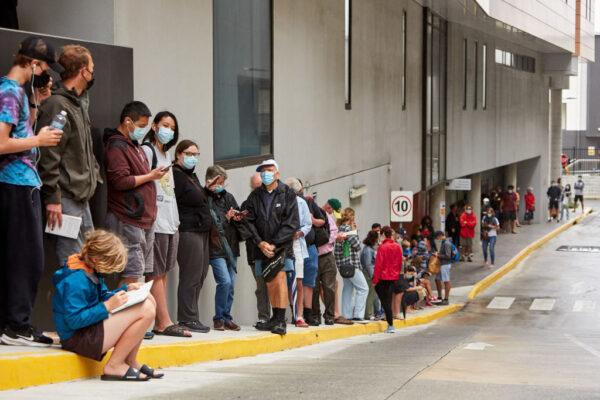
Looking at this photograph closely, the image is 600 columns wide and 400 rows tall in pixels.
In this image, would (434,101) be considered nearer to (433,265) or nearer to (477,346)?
(433,265)

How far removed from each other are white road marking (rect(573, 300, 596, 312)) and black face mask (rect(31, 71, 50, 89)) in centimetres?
2186

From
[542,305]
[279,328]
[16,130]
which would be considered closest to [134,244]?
[16,130]

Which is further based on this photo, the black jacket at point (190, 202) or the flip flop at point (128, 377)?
the black jacket at point (190, 202)

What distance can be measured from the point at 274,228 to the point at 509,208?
41456 millimetres

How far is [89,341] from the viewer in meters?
8.32

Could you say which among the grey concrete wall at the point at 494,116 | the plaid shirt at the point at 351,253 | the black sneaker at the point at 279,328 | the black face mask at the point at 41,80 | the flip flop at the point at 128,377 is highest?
the grey concrete wall at the point at 494,116

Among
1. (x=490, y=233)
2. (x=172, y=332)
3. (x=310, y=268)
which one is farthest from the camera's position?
(x=490, y=233)

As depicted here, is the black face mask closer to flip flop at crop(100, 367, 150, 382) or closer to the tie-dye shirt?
the tie-dye shirt

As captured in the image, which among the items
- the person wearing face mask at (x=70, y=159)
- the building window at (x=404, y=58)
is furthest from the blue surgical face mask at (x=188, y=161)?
the building window at (x=404, y=58)

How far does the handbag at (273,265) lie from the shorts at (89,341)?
16.3 ft

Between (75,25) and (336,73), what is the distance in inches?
487

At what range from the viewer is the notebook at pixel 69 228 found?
9.14m

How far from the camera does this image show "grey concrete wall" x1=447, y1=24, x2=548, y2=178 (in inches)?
1656

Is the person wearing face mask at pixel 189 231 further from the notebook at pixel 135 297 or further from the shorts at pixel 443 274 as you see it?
the shorts at pixel 443 274
